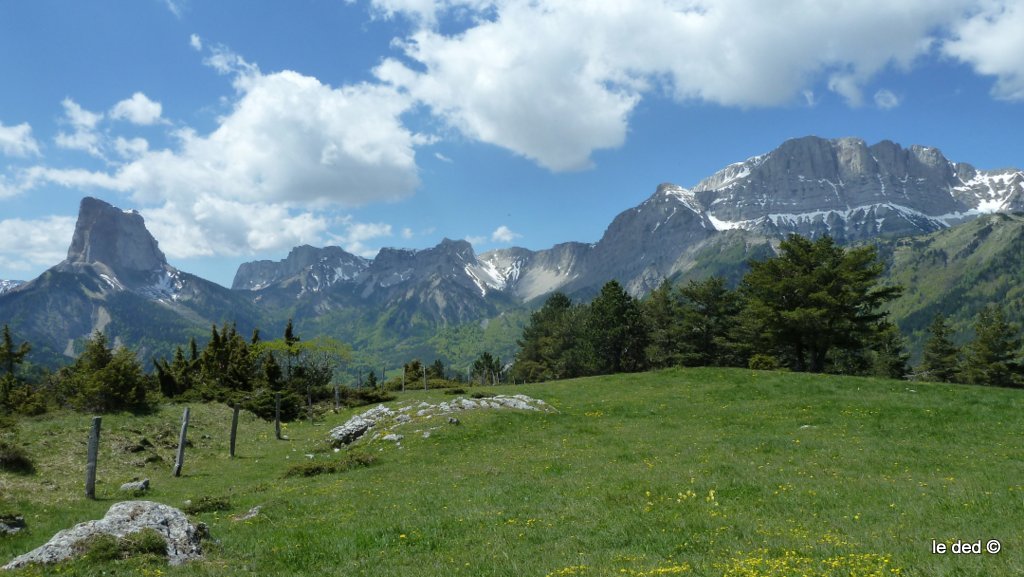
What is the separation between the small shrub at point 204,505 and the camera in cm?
2059

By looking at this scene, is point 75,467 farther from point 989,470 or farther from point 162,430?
point 989,470

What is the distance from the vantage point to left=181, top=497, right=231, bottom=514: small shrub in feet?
67.6

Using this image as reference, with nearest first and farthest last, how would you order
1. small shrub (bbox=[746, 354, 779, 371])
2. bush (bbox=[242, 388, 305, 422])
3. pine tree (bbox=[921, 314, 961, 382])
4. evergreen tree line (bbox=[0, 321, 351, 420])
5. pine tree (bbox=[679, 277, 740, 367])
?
1. evergreen tree line (bbox=[0, 321, 351, 420])
2. bush (bbox=[242, 388, 305, 422])
3. small shrub (bbox=[746, 354, 779, 371])
4. pine tree (bbox=[679, 277, 740, 367])
5. pine tree (bbox=[921, 314, 961, 382])

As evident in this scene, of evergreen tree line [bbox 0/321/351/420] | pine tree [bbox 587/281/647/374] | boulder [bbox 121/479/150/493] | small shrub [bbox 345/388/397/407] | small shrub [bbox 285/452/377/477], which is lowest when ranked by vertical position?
boulder [bbox 121/479/150/493]

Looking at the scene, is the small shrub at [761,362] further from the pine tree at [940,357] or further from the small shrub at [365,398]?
the small shrub at [365,398]

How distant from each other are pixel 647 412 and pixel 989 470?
22660mm

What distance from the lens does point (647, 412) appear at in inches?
1585

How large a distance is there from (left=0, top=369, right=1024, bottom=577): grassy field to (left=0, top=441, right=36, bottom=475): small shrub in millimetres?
579

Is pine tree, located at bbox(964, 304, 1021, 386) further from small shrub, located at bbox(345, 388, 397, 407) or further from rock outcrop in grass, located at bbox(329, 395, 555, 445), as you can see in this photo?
small shrub, located at bbox(345, 388, 397, 407)

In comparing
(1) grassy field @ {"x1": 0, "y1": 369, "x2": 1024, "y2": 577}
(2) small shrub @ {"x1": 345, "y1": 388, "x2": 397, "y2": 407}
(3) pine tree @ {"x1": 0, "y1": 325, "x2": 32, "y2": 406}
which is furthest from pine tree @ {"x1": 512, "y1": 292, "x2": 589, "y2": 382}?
(3) pine tree @ {"x1": 0, "y1": 325, "x2": 32, "y2": 406}

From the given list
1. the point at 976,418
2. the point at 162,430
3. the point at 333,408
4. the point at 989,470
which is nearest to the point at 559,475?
the point at 989,470

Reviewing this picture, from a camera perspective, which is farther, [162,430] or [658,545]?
[162,430]

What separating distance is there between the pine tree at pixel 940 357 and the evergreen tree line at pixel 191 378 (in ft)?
333

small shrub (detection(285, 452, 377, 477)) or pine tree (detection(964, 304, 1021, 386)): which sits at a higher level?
pine tree (detection(964, 304, 1021, 386))
